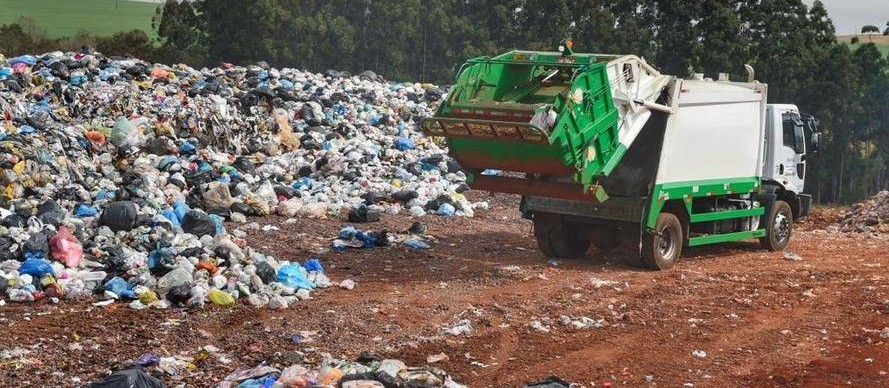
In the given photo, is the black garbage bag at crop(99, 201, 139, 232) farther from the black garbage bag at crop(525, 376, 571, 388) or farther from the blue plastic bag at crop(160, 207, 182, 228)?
the black garbage bag at crop(525, 376, 571, 388)

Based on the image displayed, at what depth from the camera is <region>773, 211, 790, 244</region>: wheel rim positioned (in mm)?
14016

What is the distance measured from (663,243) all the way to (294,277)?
14.2 ft

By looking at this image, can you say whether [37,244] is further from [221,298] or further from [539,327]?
[539,327]

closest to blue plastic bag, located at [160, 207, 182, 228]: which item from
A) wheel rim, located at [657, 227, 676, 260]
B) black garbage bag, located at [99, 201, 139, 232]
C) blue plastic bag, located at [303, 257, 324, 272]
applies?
black garbage bag, located at [99, 201, 139, 232]

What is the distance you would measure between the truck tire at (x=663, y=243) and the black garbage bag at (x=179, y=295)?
5.04 metres

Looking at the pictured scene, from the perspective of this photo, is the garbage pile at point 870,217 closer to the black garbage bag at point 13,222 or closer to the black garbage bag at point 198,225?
the black garbage bag at point 198,225

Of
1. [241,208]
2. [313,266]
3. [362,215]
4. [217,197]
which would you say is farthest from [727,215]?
[217,197]

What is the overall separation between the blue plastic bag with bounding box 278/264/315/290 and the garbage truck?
2014 mm

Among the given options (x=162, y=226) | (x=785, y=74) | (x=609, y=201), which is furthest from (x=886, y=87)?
(x=162, y=226)

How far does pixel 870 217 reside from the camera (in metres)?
17.4

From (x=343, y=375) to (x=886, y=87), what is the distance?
1520 inches

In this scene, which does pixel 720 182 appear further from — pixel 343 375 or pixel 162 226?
pixel 343 375

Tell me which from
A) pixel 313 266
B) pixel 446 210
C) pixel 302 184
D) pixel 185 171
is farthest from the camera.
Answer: pixel 302 184

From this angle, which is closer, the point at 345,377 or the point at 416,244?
the point at 345,377
